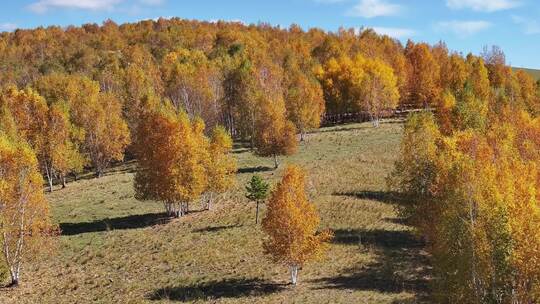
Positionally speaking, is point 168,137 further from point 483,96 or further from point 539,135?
point 483,96

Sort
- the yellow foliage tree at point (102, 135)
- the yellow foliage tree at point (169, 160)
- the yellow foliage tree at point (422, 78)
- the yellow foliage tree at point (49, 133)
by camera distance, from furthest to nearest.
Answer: the yellow foliage tree at point (422, 78) → the yellow foliage tree at point (102, 135) → the yellow foliage tree at point (49, 133) → the yellow foliage tree at point (169, 160)

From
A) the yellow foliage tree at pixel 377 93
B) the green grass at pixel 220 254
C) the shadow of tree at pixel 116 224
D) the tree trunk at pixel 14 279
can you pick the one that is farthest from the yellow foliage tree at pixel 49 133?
the yellow foliage tree at pixel 377 93

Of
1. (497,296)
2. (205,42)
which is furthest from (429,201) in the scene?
(205,42)

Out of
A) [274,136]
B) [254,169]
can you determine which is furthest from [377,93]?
[254,169]

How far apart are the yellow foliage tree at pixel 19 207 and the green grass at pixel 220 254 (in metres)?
2.74

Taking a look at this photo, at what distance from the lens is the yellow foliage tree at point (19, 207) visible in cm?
3816

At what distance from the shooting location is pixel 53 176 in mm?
86438

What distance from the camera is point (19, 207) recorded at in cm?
3834

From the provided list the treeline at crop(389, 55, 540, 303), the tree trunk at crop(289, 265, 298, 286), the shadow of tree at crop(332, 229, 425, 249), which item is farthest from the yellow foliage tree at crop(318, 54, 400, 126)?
the tree trunk at crop(289, 265, 298, 286)

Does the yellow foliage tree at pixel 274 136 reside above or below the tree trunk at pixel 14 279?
above

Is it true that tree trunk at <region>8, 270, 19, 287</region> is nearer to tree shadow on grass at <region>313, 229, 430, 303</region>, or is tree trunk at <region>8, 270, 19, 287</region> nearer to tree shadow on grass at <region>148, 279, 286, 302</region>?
tree shadow on grass at <region>148, 279, 286, 302</region>

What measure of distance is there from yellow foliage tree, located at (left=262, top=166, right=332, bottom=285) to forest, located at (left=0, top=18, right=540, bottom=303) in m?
0.10

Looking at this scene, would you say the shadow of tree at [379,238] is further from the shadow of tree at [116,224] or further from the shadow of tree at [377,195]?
the shadow of tree at [116,224]

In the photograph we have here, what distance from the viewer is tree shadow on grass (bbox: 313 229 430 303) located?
3681 centimetres
